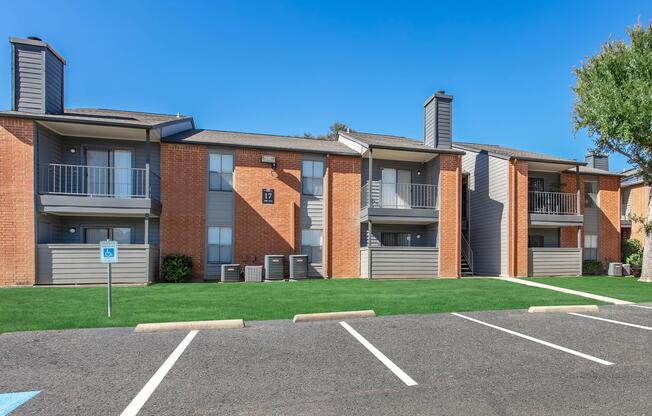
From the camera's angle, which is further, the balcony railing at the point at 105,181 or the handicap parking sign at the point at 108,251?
the balcony railing at the point at 105,181

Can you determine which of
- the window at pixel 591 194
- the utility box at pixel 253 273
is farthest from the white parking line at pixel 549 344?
the window at pixel 591 194

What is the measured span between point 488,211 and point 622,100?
285 inches

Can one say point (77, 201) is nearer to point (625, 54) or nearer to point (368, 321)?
point (368, 321)

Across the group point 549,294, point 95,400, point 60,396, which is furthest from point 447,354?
point 549,294

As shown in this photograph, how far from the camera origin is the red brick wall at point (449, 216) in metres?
17.3

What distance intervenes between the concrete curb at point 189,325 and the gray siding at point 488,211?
14937 millimetres

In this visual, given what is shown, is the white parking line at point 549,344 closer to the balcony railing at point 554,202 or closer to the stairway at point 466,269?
the stairway at point 466,269

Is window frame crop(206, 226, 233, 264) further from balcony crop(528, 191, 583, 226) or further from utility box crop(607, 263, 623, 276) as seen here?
utility box crop(607, 263, 623, 276)

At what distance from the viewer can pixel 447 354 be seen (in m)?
5.47

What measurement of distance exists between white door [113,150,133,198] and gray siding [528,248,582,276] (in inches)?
715

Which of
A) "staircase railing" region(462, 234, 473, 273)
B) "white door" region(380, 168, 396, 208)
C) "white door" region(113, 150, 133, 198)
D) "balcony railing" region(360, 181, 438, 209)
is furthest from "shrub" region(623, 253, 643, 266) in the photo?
"white door" region(113, 150, 133, 198)

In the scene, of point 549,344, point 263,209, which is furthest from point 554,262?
point 549,344

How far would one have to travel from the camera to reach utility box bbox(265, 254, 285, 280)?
50.1 feet

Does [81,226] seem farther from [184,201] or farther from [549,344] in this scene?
[549,344]
